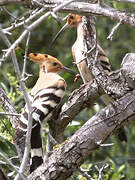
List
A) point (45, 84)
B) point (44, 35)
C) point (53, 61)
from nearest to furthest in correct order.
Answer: point (45, 84) → point (53, 61) → point (44, 35)

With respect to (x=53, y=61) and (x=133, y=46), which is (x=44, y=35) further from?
Result: (x=53, y=61)

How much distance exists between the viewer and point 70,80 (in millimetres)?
5227

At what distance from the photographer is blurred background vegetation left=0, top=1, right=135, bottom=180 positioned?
450 centimetres

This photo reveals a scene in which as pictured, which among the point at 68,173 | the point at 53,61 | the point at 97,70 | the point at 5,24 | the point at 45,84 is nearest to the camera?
the point at 68,173

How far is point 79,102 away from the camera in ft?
12.1

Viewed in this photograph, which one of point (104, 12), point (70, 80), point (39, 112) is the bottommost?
point (70, 80)

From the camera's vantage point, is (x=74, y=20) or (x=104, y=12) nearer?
(x=104, y=12)

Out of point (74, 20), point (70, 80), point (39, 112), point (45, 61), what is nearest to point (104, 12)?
point (39, 112)

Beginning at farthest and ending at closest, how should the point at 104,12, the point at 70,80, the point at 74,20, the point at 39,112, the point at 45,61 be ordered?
the point at 74,20, the point at 70,80, the point at 45,61, the point at 39,112, the point at 104,12

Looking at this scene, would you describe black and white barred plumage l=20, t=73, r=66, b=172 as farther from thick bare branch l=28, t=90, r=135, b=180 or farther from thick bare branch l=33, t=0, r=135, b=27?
thick bare branch l=33, t=0, r=135, b=27

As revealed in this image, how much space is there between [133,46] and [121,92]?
13.1 feet

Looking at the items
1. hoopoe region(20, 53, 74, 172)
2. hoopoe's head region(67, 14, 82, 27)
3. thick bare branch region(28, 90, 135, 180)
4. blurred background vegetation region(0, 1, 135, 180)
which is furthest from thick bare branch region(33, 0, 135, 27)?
hoopoe's head region(67, 14, 82, 27)

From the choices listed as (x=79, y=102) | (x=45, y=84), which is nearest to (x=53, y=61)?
(x=45, y=84)

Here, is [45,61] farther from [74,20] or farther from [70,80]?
[74,20]
